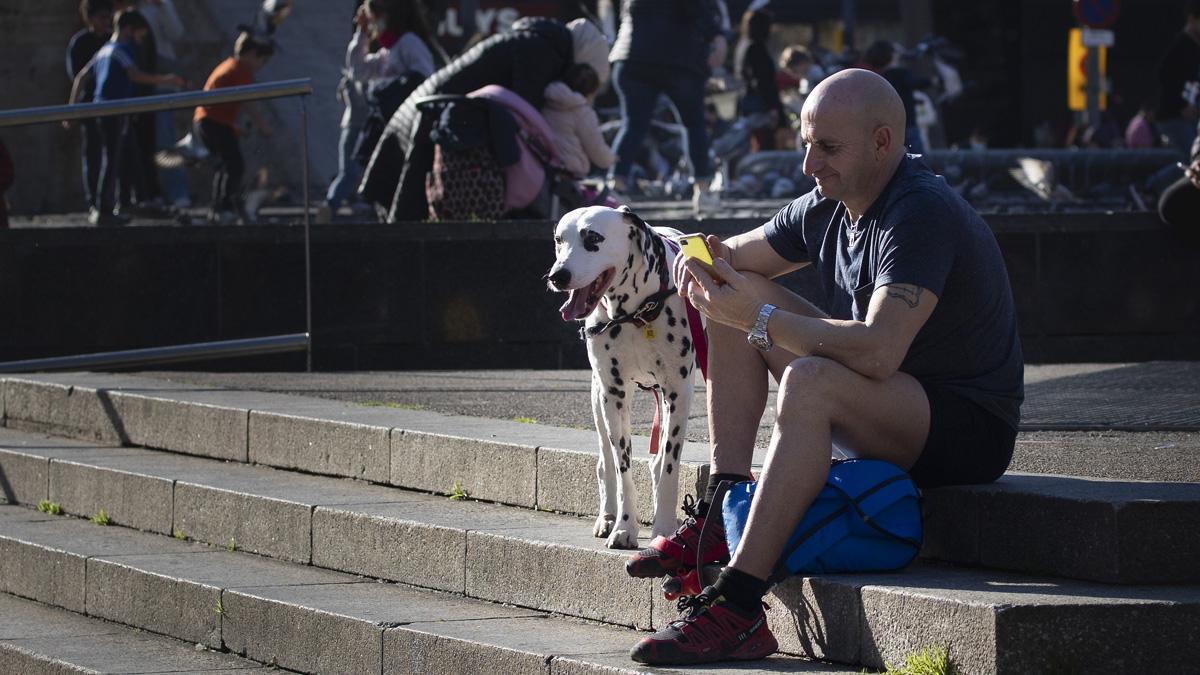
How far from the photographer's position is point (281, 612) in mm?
6242

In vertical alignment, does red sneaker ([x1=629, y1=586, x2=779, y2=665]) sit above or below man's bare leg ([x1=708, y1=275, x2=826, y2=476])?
below


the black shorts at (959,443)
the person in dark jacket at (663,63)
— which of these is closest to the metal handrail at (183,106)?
the person in dark jacket at (663,63)

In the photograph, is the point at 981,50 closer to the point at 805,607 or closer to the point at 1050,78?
the point at 1050,78

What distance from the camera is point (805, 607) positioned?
507 cm

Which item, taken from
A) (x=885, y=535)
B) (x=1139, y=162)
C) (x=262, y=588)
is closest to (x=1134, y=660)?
(x=885, y=535)

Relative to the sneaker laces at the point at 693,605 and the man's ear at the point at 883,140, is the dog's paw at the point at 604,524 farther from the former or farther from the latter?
the man's ear at the point at 883,140

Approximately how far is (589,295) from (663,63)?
8053 millimetres

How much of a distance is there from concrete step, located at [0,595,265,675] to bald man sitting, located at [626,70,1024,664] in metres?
1.79

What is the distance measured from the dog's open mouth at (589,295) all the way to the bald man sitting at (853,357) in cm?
45

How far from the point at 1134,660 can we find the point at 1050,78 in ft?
112

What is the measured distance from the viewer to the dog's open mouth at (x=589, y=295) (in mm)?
5875

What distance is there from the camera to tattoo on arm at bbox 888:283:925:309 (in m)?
5.06

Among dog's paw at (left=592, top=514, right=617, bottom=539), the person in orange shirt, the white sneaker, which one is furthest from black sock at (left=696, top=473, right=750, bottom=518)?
the white sneaker

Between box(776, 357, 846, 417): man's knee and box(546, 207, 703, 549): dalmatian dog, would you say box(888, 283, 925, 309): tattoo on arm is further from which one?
box(546, 207, 703, 549): dalmatian dog
